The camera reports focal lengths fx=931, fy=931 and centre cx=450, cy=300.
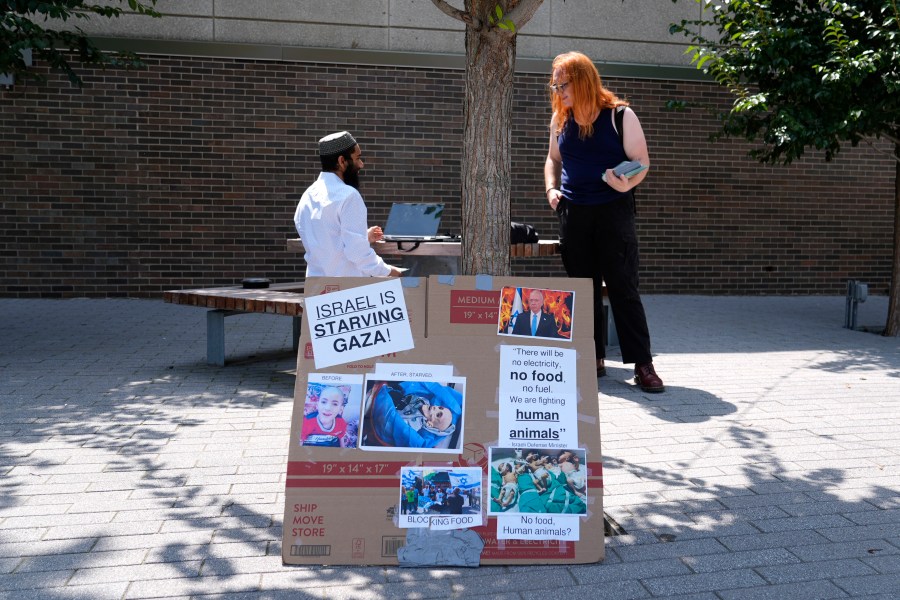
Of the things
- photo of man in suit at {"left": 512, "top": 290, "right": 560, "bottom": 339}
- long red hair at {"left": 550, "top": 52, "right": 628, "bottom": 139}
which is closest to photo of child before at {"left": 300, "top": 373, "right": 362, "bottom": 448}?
photo of man in suit at {"left": 512, "top": 290, "right": 560, "bottom": 339}

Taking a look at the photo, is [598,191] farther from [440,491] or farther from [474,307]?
[440,491]

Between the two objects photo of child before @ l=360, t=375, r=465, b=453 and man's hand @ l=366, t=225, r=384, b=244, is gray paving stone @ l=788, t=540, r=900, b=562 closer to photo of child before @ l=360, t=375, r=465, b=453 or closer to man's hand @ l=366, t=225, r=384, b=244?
photo of child before @ l=360, t=375, r=465, b=453

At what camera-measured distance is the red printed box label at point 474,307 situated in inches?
136

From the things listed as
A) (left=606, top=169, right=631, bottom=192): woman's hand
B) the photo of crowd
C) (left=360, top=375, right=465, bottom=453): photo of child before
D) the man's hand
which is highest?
(left=606, top=169, right=631, bottom=192): woman's hand

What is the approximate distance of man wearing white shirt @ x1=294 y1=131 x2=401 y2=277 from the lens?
17.7ft

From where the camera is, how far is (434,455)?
3.33 m

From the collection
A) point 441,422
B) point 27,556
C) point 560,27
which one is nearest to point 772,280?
point 560,27

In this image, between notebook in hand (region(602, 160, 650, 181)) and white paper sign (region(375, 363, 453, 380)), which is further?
notebook in hand (region(602, 160, 650, 181))

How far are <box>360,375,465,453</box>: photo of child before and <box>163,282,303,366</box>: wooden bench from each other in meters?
2.74

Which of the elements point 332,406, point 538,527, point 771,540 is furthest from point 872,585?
point 332,406

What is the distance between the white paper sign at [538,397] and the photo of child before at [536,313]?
2.4 inches

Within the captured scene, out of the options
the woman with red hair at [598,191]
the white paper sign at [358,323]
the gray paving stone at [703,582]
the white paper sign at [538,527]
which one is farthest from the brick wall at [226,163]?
the gray paving stone at [703,582]

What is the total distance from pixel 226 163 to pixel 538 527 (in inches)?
341

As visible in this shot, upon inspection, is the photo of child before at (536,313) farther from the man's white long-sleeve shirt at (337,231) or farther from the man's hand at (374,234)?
the man's hand at (374,234)
